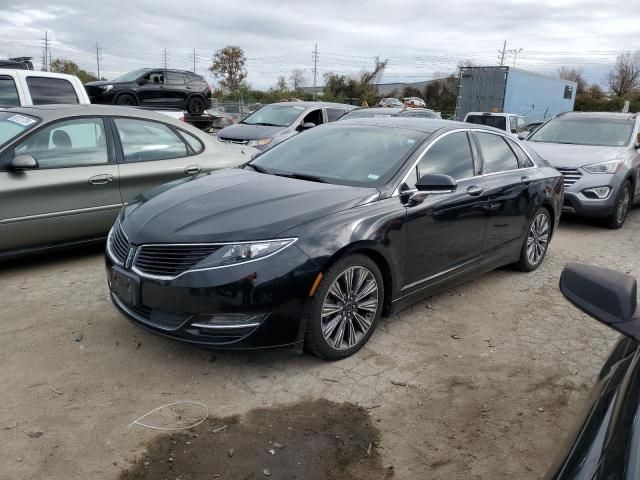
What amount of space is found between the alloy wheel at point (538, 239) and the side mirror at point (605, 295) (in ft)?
12.7

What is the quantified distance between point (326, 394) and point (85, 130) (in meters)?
3.67

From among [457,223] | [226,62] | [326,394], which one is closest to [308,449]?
[326,394]

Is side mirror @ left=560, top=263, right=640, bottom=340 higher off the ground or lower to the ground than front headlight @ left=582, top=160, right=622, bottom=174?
higher

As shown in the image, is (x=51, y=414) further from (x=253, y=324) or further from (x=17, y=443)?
(x=253, y=324)

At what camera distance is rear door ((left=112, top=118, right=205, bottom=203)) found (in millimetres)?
5586

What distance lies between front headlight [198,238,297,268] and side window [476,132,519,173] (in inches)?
96.8

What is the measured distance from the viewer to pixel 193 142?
6.24 metres

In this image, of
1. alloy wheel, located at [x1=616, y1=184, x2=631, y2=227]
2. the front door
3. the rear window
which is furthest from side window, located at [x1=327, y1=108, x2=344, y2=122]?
the front door

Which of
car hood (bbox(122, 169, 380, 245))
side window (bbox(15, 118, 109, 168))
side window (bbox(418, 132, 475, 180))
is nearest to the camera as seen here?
car hood (bbox(122, 169, 380, 245))

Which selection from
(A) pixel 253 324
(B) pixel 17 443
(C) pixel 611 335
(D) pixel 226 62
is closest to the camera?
(B) pixel 17 443

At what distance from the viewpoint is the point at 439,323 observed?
4.45m

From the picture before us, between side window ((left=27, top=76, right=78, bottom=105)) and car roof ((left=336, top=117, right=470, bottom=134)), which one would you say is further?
side window ((left=27, top=76, right=78, bottom=105))

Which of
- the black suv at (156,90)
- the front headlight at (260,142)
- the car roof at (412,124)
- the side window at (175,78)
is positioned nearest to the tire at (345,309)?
the car roof at (412,124)

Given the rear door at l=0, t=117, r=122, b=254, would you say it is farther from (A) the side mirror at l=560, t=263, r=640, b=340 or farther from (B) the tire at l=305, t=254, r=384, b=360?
(A) the side mirror at l=560, t=263, r=640, b=340
